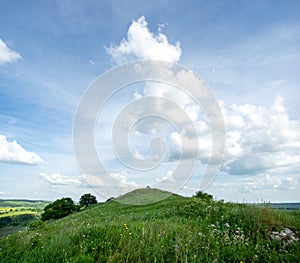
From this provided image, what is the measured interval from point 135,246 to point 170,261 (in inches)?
35.6

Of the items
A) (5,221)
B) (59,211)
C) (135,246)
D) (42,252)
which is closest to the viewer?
(42,252)

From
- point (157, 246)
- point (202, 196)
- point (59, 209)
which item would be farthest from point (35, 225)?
point (59, 209)

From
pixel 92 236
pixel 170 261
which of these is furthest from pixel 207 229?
pixel 92 236

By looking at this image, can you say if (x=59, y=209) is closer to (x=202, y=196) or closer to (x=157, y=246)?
(x=202, y=196)

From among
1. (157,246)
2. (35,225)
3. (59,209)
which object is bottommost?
(157,246)

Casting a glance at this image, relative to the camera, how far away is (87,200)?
61625 millimetres

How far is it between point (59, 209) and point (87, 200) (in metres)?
11.3

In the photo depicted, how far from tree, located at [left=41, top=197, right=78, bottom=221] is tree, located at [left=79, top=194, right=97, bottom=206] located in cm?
780

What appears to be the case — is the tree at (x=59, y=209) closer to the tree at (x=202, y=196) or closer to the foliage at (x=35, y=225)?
the tree at (x=202, y=196)

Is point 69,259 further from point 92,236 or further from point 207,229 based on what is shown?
point 207,229

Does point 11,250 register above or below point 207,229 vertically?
below

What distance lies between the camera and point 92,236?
6.55m

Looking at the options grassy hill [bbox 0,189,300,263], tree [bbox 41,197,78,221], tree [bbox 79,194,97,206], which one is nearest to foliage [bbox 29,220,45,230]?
grassy hill [bbox 0,189,300,263]

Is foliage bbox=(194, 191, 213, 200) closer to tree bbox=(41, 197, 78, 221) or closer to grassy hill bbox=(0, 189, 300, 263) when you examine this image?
grassy hill bbox=(0, 189, 300, 263)
